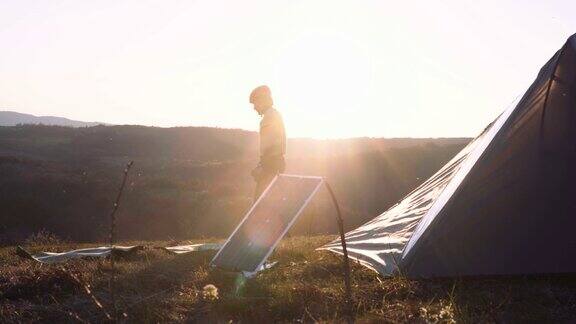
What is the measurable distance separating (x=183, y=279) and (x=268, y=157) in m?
2.43

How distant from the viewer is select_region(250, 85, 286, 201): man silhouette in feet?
25.6

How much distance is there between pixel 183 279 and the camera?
6375 mm

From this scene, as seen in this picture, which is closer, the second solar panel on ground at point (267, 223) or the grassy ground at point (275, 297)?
the grassy ground at point (275, 297)

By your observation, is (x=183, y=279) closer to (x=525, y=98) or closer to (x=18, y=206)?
(x=525, y=98)

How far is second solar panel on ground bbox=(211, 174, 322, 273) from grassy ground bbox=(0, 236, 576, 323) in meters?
0.24

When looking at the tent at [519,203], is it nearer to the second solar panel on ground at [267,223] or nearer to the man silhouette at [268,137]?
the second solar panel on ground at [267,223]

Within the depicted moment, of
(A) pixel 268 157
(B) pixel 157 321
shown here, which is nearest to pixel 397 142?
(A) pixel 268 157

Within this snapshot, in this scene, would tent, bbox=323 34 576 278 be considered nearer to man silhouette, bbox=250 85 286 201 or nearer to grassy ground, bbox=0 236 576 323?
grassy ground, bbox=0 236 576 323

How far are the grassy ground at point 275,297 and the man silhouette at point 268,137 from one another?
1.83m

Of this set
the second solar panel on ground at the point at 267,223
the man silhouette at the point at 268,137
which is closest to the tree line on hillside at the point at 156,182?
the man silhouette at the point at 268,137

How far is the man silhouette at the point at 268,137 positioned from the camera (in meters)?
7.80

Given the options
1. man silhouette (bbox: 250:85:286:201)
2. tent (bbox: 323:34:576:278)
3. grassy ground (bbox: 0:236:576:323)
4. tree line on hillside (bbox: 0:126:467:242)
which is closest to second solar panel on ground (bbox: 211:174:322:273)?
grassy ground (bbox: 0:236:576:323)

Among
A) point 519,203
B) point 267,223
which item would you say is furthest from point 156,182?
point 519,203

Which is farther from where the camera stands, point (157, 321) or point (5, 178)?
point (5, 178)
